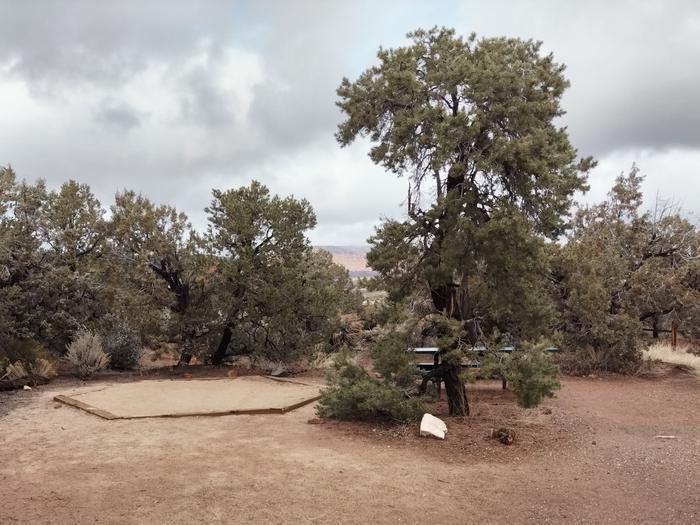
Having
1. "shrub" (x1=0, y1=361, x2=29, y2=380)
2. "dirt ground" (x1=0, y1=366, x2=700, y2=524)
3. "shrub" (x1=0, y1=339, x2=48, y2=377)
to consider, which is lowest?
"dirt ground" (x1=0, y1=366, x2=700, y2=524)

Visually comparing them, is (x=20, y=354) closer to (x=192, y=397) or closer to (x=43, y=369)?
(x=43, y=369)

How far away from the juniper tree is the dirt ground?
1782mm

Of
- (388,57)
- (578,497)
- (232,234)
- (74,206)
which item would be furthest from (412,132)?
(74,206)

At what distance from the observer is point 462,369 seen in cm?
788

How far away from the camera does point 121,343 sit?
14102mm

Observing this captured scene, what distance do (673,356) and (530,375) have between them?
10.6m

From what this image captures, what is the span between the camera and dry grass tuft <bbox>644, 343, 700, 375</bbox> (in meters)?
14.3

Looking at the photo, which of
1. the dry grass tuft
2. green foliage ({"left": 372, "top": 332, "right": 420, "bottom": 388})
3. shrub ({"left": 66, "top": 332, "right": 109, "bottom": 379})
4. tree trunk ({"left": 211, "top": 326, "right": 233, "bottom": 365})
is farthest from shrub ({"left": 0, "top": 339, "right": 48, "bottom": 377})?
the dry grass tuft

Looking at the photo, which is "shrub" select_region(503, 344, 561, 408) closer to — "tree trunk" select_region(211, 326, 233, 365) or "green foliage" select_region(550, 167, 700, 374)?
"green foliage" select_region(550, 167, 700, 374)

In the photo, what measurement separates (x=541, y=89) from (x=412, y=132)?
5.83 ft

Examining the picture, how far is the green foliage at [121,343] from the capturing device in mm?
14047

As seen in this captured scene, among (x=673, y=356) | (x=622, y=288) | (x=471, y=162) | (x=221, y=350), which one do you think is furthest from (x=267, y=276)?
(x=673, y=356)

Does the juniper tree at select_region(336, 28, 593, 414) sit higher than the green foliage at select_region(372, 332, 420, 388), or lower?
higher

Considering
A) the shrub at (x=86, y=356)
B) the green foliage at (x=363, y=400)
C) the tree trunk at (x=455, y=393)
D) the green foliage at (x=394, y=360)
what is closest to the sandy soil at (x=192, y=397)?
the green foliage at (x=363, y=400)
